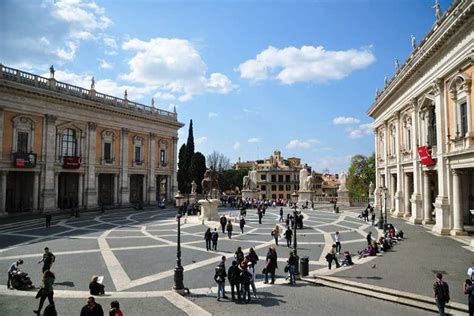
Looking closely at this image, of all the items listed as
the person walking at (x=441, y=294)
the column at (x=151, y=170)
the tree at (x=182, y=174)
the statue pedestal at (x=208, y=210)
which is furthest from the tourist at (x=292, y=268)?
the tree at (x=182, y=174)

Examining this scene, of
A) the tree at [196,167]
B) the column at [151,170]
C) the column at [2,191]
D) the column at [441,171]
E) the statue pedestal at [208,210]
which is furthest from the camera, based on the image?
the tree at [196,167]

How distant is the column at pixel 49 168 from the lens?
3312cm

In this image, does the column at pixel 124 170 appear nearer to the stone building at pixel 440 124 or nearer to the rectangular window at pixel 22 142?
the rectangular window at pixel 22 142

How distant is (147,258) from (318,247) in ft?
30.6

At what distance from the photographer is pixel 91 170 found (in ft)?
125

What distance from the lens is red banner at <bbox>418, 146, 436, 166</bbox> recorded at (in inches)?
902

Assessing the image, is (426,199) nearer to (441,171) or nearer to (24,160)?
(441,171)

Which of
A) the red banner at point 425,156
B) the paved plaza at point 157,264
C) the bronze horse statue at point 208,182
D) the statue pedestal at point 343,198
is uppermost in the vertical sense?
the red banner at point 425,156

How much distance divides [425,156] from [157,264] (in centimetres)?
2047

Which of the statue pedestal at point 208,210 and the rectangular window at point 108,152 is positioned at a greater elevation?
the rectangular window at point 108,152

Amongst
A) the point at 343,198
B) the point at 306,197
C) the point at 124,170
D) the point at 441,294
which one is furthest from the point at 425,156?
the point at 124,170

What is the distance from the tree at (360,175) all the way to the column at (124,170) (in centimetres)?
4708

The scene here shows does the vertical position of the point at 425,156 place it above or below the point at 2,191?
above

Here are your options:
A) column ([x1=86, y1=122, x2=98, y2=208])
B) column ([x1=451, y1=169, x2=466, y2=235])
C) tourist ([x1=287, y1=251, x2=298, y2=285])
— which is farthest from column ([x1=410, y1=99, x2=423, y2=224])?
column ([x1=86, y1=122, x2=98, y2=208])
